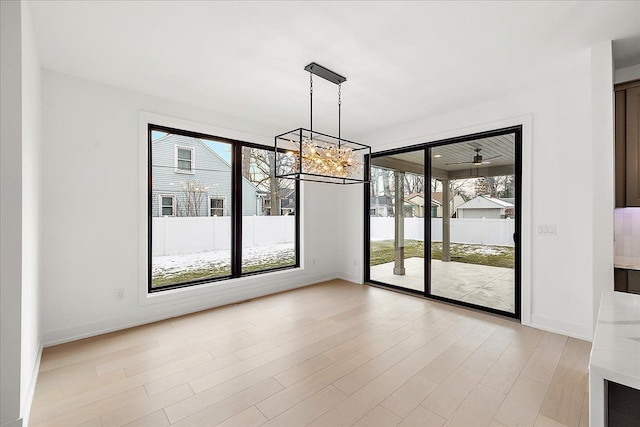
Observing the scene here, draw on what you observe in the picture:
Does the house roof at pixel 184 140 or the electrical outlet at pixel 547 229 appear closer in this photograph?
the electrical outlet at pixel 547 229

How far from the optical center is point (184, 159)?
403 cm

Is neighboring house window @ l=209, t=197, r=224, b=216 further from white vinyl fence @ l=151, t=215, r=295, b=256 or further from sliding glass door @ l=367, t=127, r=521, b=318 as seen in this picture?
A: sliding glass door @ l=367, t=127, r=521, b=318

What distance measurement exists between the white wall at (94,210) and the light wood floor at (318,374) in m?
0.27

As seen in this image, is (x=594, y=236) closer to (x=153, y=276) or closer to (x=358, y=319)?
(x=358, y=319)

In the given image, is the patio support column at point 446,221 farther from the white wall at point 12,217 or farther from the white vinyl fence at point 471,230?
the white wall at point 12,217

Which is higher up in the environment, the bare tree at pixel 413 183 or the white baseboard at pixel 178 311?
the bare tree at pixel 413 183

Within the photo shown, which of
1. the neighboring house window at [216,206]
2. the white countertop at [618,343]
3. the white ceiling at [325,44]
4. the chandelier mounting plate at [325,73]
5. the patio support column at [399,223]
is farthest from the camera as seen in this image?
the patio support column at [399,223]

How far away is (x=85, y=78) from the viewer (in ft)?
10.3

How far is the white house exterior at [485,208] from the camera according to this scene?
3.81 metres

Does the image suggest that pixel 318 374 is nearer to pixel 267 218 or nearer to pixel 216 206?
pixel 216 206

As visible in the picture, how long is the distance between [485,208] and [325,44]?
300cm

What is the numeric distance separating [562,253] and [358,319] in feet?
7.96

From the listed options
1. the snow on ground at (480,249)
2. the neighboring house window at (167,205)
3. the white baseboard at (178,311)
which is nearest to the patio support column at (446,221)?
the snow on ground at (480,249)

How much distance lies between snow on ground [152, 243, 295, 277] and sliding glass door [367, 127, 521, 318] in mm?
1729
